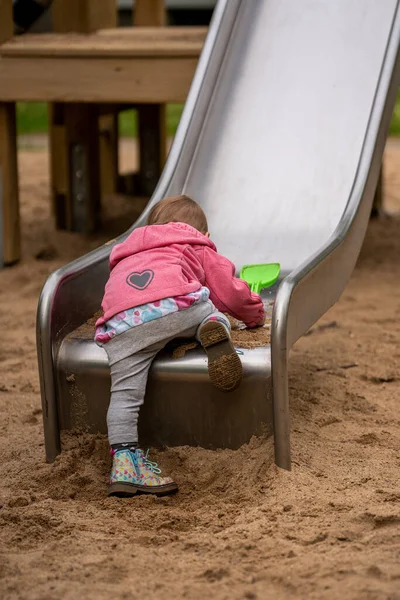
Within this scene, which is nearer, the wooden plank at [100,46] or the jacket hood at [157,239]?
the jacket hood at [157,239]

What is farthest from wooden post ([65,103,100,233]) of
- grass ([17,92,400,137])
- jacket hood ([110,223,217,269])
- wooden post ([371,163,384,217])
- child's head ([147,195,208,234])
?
grass ([17,92,400,137])

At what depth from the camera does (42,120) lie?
11.5m

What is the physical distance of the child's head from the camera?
3.22m

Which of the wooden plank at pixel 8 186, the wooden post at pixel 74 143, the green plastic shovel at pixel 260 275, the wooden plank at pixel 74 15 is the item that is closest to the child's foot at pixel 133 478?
the green plastic shovel at pixel 260 275

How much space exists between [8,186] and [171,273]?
2.84 meters

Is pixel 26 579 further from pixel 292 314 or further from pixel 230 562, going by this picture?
pixel 292 314

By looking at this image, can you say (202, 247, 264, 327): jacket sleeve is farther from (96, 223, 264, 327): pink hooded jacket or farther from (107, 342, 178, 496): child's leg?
(107, 342, 178, 496): child's leg

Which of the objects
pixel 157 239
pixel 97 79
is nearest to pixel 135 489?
pixel 157 239

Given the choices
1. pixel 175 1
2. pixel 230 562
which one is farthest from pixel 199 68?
pixel 175 1

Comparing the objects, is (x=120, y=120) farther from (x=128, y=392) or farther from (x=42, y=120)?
(x=128, y=392)

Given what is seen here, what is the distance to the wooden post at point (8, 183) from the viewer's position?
5.48 m

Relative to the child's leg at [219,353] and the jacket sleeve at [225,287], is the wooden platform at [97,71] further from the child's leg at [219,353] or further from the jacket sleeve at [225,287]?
the child's leg at [219,353]

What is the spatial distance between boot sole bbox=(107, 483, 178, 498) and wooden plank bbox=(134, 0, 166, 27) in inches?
209

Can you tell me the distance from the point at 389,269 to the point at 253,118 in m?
1.55
